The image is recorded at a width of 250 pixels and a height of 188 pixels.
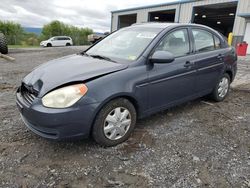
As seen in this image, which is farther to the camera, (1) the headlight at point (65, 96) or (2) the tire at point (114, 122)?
(2) the tire at point (114, 122)

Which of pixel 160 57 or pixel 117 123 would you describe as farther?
pixel 160 57

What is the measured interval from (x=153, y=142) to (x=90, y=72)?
4.07ft

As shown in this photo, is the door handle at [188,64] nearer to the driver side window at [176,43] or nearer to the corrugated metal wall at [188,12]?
the driver side window at [176,43]

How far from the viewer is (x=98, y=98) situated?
2.69 metres

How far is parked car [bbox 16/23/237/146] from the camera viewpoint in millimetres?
2623

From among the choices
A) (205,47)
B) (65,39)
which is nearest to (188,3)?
(65,39)

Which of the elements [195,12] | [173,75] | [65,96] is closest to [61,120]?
[65,96]

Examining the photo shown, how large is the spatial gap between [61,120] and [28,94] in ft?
2.34

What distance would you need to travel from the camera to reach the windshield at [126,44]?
3.36 meters

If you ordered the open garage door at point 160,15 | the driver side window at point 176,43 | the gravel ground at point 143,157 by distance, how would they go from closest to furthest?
1. the gravel ground at point 143,157
2. the driver side window at point 176,43
3. the open garage door at point 160,15

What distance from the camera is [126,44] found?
360 centimetres

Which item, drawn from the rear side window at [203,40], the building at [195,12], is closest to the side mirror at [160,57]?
the rear side window at [203,40]

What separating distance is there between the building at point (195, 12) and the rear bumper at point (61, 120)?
12670mm

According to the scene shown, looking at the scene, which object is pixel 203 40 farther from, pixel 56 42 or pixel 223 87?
pixel 56 42
